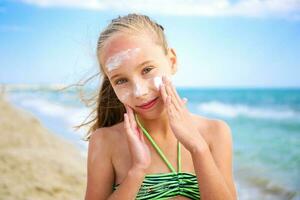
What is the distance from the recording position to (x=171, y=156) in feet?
5.06

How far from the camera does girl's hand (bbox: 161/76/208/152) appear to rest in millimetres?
1392

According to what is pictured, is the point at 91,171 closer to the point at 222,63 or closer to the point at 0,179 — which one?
the point at 0,179

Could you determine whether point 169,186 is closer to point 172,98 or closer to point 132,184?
point 132,184

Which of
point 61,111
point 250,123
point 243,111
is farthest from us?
point 243,111

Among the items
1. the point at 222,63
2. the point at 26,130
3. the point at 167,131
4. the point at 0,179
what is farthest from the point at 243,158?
the point at 222,63

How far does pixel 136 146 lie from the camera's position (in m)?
1.40

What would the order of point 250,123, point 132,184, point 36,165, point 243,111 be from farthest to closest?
point 243,111 < point 250,123 < point 36,165 < point 132,184

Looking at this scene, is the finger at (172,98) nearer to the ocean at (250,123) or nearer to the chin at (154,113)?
the chin at (154,113)

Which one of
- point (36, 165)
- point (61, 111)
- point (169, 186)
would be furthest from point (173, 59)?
point (61, 111)

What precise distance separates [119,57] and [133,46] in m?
0.05

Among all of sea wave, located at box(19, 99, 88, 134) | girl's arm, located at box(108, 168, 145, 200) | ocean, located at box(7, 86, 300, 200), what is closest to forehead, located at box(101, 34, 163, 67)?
girl's arm, located at box(108, 168, 145, 200)

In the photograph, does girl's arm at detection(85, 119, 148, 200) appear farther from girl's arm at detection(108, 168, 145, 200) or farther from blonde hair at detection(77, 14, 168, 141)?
blonde hair at detection(77, 14, 168, 141)

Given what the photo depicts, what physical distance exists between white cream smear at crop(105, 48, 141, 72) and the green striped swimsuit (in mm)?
339

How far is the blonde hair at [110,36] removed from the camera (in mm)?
1502
